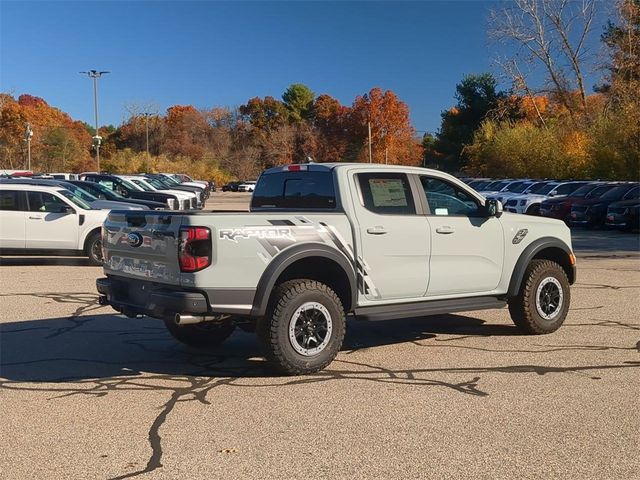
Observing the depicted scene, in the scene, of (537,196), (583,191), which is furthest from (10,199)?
(583,191)

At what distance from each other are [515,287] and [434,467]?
13.1ft

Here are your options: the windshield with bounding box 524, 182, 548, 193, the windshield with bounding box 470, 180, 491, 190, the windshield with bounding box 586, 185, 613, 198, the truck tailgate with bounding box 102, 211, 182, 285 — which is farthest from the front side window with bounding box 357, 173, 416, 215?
the windshield with bounding box 470, 180, 491, 190

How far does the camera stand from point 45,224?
14.7 metres

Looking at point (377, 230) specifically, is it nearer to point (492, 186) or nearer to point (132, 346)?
point (132, 346)

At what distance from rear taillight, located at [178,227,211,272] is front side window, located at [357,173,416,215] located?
1.74 meters

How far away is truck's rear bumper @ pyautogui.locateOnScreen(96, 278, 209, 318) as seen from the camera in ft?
19.6

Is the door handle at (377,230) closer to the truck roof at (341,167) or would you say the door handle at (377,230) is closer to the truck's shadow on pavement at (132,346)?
the truck roof at (341,167)

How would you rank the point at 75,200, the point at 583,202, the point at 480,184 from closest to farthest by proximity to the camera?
the point at 75,200 < the point at 583,202 < the point at 480,184

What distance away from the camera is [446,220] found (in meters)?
7.52

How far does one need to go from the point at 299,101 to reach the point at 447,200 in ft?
317

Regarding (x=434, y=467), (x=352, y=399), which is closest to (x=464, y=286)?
(x=352, y=399)

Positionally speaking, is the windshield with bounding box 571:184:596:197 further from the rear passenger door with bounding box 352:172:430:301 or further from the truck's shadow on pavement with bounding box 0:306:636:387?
the rear passenger door with bounding box 352:172:430:301

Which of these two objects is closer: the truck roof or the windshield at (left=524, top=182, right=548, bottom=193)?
the truck roof

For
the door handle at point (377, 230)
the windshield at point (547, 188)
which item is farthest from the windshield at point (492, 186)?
the door handle at point (377, 230)
